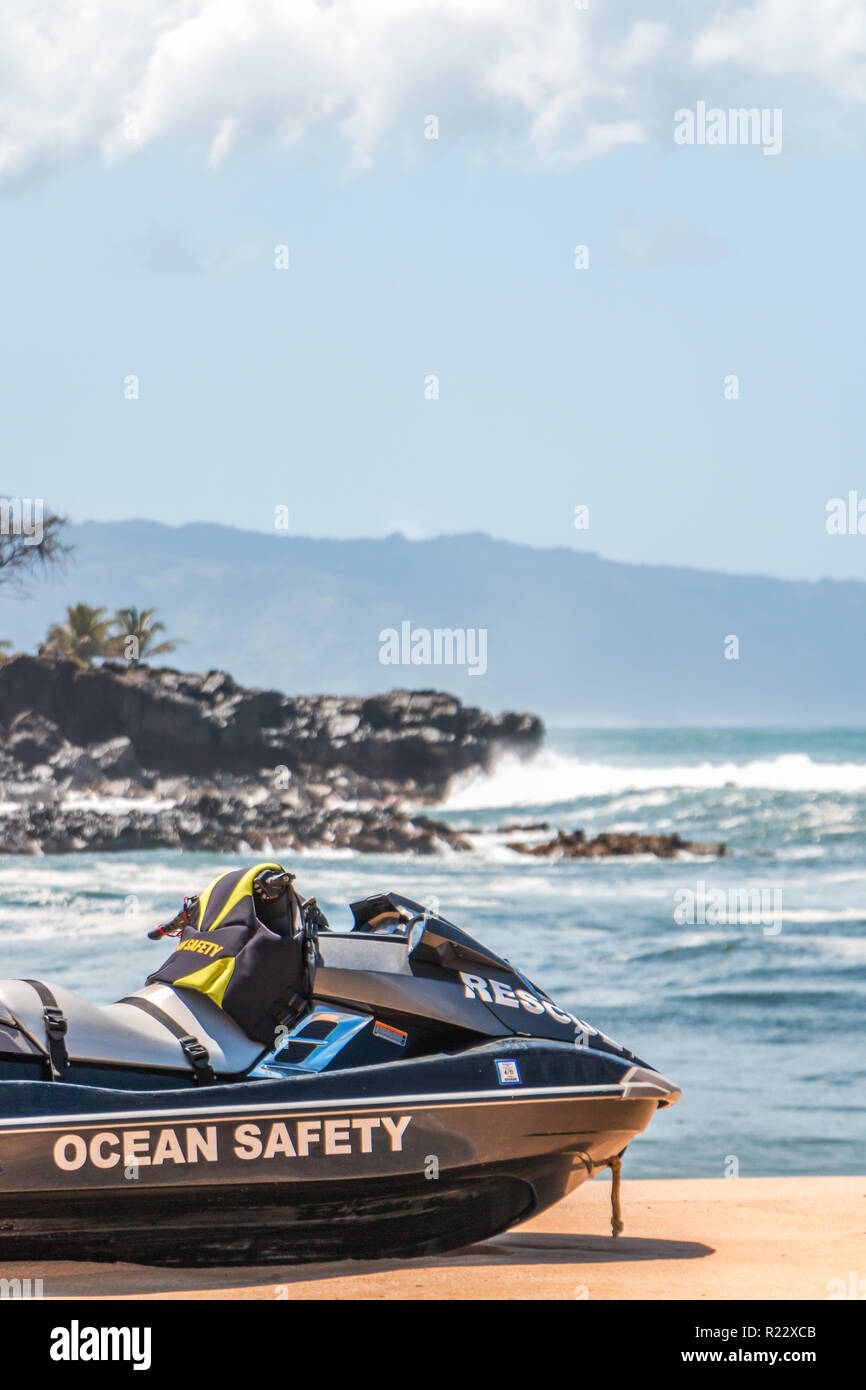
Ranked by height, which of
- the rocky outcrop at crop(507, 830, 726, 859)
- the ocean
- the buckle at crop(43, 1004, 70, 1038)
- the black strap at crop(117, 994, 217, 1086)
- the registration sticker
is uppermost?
the buckle at crop(43, 1004, 70, 1038)

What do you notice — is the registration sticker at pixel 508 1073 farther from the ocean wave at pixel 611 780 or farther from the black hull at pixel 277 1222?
the ocean wave at pixel 611 780

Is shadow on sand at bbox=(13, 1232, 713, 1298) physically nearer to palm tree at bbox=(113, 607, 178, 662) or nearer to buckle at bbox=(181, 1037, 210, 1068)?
buckle at bbox=(181, 1037, 210, 1068)

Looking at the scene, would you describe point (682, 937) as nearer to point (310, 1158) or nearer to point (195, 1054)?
point (310, 1158)

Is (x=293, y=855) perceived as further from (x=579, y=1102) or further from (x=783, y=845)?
(x=579, y=1102)

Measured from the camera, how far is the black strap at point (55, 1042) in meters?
4.85

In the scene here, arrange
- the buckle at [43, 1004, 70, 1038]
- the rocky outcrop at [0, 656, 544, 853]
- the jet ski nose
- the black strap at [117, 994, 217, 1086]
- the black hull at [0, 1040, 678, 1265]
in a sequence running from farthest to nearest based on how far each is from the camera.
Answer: the rocky outcrop at [0, 656, 544, 853]
the jet ski nose
the black strap at [117, 994, 217, 1086]
the buckle at [43, 1004, 70, 1038]
the black hull at [0, 1040, 678, 1265]

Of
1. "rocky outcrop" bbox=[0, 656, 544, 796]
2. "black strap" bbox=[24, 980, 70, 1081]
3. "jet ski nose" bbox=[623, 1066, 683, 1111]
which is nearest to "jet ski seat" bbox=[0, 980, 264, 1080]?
"black strap" bbox=[24, 980, 70, 1081]

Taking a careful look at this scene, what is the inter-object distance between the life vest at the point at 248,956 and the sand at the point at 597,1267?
0.79m

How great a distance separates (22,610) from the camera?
19188 centimetres

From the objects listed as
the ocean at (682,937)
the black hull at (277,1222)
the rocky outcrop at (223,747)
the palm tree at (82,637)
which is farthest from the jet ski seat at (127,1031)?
the palm tree at (82,637)

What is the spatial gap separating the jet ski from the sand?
87 mm

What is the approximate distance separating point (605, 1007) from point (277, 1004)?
10.5 m

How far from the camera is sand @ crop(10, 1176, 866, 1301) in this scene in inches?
194

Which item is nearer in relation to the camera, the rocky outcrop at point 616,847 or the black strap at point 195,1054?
the black strap at point 195,1054
